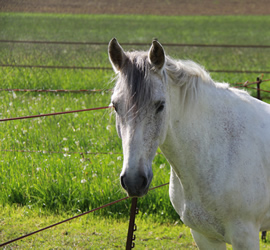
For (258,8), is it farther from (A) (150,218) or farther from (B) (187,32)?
(A) (150,218)

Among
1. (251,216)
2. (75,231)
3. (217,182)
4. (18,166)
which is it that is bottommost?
(75,231)

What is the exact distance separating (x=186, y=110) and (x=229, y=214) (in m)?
0.75

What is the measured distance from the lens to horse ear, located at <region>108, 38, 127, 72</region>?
2598 mm

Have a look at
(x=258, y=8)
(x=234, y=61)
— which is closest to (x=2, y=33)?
(x=234, y=61)

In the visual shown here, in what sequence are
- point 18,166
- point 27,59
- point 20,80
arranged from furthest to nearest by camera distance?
point 27,59 → point 20,80 → point 18,166

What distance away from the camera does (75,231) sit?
472 centimetres

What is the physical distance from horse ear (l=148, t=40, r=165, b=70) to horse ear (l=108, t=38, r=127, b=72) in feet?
0.60

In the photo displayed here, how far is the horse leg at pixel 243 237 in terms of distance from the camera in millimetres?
2756

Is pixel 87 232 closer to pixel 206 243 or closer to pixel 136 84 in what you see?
pixel 206 243

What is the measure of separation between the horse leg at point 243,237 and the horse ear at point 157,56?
3.88ft

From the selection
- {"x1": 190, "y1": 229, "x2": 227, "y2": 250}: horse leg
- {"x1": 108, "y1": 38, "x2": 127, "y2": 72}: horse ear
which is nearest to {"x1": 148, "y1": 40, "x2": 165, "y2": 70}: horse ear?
{"x1": 108, "y1": 38, "x2": 127, "y2": 72}: horse ear

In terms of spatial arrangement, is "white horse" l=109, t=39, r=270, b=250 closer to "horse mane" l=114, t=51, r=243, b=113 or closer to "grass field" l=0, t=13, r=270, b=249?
"horse mane" l=114, t=51, r=243, b=113

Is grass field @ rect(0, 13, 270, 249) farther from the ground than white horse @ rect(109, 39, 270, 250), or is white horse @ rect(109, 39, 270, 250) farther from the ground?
white horse @ rect(109, 39, 270, 250)

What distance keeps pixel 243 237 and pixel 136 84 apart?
124 centimetres
